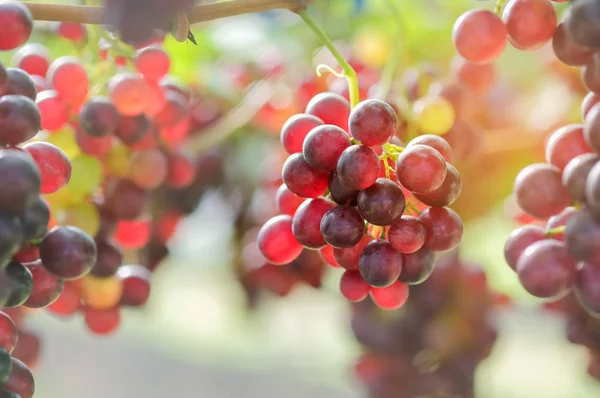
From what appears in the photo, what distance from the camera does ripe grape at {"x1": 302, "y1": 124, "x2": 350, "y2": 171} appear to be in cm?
28

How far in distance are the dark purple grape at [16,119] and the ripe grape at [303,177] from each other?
4.4 inches

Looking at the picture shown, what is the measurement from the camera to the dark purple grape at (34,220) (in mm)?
261

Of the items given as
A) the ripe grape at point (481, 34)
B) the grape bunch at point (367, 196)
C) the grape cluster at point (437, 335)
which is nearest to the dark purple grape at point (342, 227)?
the grape bunch at point (367, 196)

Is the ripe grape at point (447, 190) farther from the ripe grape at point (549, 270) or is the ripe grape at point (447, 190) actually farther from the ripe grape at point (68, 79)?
the ripe grape at point (68, 79)

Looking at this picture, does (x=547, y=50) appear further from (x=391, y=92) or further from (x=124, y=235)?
(x=124, y=235)

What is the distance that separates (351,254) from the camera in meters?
0.32

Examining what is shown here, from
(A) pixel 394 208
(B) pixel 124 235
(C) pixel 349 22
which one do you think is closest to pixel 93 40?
(B) pixel 124 235

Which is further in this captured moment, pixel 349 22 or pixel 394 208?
pixel 349 22

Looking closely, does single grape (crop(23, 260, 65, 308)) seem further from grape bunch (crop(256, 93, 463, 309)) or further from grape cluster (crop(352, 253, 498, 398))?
grape cluster (crop(352, 253, 498, 398))

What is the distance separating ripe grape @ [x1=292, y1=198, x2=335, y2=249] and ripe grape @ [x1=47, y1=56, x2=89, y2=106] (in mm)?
168

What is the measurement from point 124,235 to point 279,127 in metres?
0.19

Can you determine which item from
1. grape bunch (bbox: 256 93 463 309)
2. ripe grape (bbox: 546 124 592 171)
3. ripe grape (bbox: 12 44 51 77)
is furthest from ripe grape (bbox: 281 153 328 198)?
ripe grape (bbox: 12 44 51 77)

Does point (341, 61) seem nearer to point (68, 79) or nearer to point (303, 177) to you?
point (303, 177)

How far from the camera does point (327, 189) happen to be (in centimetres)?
31
